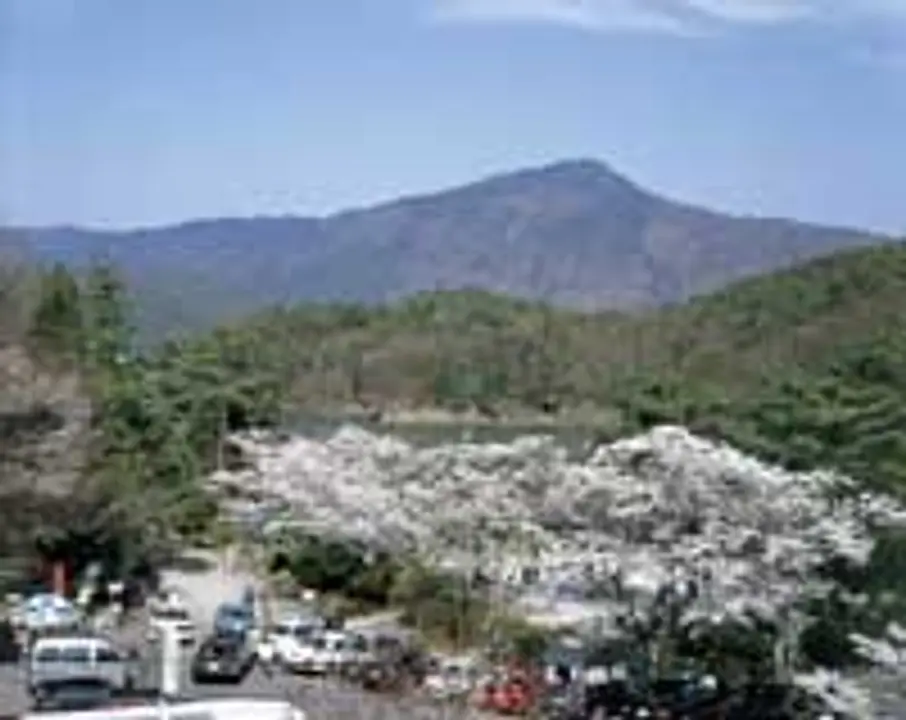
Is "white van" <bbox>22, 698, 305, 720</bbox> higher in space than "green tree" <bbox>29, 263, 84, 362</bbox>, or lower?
lower

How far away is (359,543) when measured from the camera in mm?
18594

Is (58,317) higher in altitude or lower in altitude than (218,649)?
higher

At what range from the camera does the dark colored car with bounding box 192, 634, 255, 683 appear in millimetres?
14602

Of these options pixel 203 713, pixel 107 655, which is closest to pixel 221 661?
pixel 107 655

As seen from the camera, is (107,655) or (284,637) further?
(284,637)

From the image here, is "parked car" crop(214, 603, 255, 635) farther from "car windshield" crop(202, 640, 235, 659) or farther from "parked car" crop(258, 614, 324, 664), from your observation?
"car windshield" crop(202, 640, 235, 659)

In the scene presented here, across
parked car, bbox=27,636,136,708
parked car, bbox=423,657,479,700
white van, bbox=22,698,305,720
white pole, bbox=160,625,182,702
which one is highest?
white van, bbox=22,698,305,720

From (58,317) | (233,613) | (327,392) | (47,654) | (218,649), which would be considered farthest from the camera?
(327,392)

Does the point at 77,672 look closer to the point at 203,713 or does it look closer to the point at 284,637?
the point at 284,637

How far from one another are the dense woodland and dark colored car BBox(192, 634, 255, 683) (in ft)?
5.23

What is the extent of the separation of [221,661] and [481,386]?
130ft

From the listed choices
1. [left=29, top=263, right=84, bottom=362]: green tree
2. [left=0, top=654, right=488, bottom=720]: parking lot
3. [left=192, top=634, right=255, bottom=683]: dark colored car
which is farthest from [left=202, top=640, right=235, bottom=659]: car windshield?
[left=29, top=263, right=84, bottom=362]: green tree

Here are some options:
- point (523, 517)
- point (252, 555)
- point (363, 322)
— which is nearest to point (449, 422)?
point (363, 322)

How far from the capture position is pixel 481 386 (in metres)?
54.5
